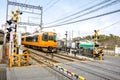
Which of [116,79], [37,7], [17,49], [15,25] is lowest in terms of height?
[116,79]

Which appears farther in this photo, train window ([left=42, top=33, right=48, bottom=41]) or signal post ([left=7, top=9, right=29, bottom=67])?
train window ([left=42, top=33, right=48, bottom=41])

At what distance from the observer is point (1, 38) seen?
34656 mm

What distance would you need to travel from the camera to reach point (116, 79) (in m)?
11.2

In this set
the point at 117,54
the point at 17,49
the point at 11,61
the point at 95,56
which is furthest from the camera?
the point at 117,54

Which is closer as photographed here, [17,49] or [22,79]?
[22,79]

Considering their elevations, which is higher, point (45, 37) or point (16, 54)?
point (45, 37)

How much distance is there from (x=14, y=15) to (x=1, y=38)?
17.7 metres

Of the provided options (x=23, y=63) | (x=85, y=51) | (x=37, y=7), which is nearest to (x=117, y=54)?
(x=85, y=51)

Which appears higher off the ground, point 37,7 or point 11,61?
point 37,7

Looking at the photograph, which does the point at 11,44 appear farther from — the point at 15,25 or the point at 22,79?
the point at 22,79

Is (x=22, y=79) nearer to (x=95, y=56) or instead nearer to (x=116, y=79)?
(x=116, y=79)

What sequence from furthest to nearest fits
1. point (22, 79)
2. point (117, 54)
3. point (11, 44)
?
point (117, 54) → point (11, 44) → point (22, 79)

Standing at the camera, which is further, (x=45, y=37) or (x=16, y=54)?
(x=45, y=37)

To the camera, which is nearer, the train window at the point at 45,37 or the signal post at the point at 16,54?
the signal post at the point at 16,54
